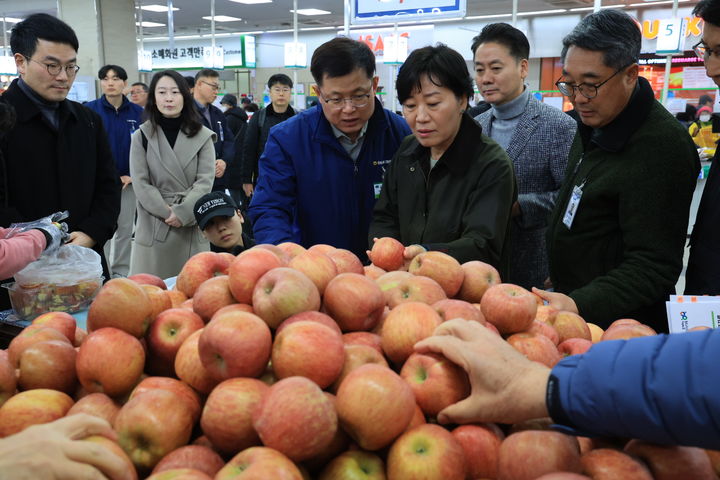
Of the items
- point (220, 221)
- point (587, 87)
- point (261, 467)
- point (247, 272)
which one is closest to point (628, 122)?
point (587, 87)

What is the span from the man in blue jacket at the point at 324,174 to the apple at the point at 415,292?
1048 mm

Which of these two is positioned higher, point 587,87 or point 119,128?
point 587,87

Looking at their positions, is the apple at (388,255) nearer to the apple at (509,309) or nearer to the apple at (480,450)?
the apple at (509,309)

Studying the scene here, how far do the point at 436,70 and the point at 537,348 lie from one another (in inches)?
47.7

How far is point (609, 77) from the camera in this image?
78.9 inches

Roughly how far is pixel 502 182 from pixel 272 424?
145cm

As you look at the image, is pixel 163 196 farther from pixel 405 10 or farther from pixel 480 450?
pixel 480 450

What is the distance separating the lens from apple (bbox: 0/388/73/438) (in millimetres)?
1078

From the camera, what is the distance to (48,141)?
3045 mm

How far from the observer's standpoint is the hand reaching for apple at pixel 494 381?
1021 mm

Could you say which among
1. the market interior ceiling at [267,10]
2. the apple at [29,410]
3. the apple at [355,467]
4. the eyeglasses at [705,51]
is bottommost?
the apple at [355,467]

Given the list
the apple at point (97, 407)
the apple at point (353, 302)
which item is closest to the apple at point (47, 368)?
the apple at point (97, 407)

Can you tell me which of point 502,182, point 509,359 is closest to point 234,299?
point 509,359

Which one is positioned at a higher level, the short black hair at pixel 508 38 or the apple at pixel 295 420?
the short black hair at pixel 508 38
